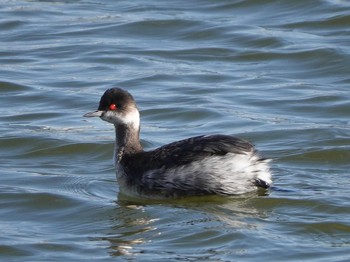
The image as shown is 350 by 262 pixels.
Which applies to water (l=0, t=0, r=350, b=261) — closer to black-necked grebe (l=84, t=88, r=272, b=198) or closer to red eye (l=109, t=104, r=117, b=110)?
black-necked grebe (l=84, t=88, r=272, b=198)

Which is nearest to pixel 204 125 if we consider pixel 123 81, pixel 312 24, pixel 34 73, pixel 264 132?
pixel 264 132

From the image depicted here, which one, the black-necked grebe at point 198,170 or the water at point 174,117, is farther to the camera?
the black-necked grebe at point 198,170

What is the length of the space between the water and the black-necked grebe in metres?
0.11

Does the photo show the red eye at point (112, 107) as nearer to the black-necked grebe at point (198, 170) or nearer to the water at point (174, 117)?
the black-necked grebe at point (198, 170)

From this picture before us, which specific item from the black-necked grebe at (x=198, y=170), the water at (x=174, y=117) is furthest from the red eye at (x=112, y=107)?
the water at (x=174, y=117)

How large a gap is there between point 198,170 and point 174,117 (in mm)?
2978

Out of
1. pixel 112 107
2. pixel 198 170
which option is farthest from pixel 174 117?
pixel 198 170

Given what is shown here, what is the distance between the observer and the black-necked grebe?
9.79m

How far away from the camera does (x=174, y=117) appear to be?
12.8m

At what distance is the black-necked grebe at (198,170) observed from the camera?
9.79 metres

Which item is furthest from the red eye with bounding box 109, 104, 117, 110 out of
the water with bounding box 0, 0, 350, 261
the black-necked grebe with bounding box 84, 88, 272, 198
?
the water with bounding box 0, 0, 350, 261

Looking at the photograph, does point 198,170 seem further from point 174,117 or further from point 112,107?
point 174,117

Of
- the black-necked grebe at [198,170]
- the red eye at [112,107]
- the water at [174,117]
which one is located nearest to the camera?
the water at [174,117]

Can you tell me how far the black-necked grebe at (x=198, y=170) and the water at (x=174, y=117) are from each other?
11 cm
